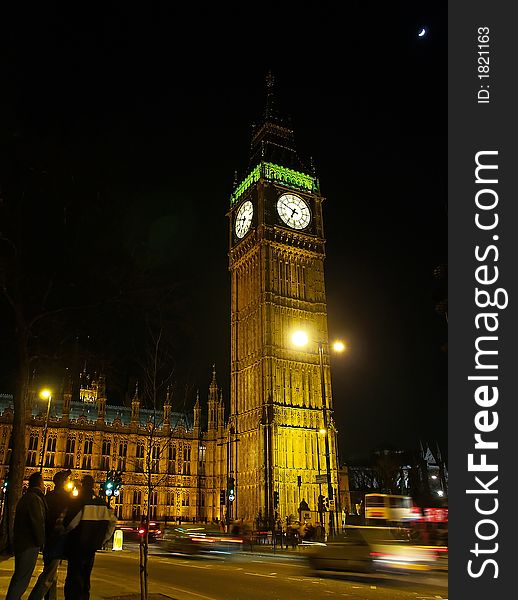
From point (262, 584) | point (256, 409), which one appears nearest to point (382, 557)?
point (262, 584)

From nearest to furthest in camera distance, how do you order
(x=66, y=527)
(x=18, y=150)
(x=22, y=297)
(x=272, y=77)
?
(x=66, y=527)
(x=18, y=150)
(x=22, y=297)
(x=272, y=77)

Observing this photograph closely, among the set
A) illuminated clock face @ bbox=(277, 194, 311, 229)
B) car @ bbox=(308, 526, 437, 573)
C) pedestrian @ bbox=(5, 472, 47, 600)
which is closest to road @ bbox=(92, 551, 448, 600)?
car @ bbox=(308, 526, 437, 573)

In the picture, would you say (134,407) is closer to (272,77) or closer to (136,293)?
(272,77)

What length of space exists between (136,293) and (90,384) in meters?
74.4

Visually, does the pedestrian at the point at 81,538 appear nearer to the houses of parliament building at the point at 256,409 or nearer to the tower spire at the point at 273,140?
the houses of parliament building at the point at 256,409

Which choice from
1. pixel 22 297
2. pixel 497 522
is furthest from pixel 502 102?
pixel 22 297

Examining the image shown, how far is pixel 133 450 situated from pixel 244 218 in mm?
35598

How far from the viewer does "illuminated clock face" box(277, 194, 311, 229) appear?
233 ft

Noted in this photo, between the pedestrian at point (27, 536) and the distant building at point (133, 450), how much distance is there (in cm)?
6400

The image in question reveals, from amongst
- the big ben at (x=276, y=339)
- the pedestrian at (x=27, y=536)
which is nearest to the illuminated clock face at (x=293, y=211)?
the big ben at (x=276, y=339)

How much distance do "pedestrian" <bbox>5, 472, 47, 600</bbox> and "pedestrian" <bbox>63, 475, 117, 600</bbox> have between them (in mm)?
456

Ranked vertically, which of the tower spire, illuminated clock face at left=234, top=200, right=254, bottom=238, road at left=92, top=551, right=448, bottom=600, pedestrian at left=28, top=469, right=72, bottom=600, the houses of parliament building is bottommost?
road at left=92, top=551, right=448, bottom=600

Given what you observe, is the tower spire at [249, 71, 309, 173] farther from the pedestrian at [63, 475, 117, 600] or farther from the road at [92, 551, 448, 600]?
the pedestrian at [63, 475, 117, 600]

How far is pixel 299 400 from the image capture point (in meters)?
64.4
